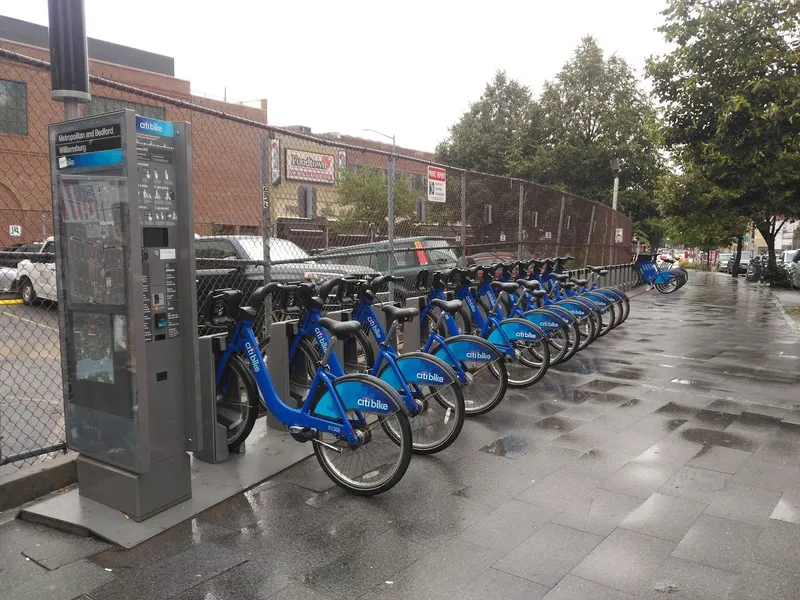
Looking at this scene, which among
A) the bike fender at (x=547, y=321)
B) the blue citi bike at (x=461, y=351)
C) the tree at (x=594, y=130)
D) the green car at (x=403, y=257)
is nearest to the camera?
the blue citi bike at (x=461, y=351)

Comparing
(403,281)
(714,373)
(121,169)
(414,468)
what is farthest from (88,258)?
(714,373)

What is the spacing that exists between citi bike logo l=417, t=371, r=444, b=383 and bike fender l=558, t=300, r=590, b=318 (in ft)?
13.1

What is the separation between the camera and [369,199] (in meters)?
7.54

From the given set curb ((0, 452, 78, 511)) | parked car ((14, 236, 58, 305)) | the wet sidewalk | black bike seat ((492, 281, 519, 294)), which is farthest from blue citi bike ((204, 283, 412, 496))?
black bike seat ((492, 281, 519, 294))

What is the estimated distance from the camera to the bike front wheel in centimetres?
378

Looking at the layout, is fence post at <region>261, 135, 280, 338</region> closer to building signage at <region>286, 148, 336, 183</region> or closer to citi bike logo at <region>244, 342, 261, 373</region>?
building signage at <region>286, 148, 336, 183</region>

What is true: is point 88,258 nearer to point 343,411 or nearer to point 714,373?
point 343,411

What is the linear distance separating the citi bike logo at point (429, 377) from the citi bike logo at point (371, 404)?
2.41ft

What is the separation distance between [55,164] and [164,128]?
672 millimetres

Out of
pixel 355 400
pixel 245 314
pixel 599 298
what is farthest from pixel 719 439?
pixel 599 298

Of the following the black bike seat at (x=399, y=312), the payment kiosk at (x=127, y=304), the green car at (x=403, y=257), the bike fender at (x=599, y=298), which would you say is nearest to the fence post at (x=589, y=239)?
the bike fender at (x=599, y=298)

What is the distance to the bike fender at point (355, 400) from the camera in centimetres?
382

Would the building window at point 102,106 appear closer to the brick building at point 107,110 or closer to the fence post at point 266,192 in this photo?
the brick building at point 107,110

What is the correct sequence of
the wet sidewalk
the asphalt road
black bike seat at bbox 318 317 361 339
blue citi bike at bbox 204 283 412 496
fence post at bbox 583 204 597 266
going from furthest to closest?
fence post at bbox 583 204 597 266, the asphalt road, black bike seat at bbox 318 317 361 339, blue citi bike at bbox 204 283 412 496, the wet sidewalk
